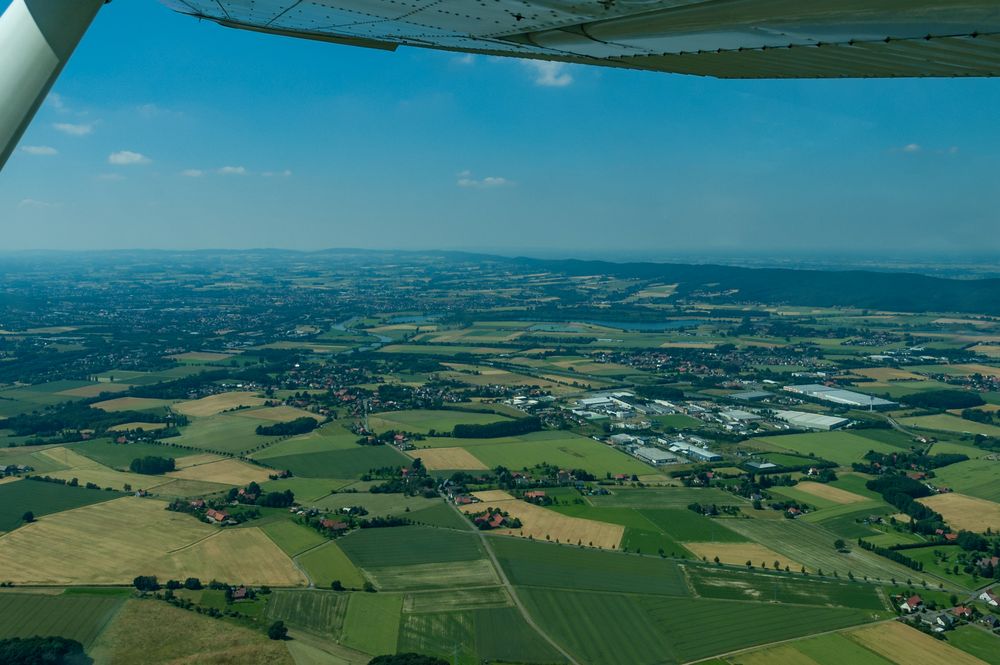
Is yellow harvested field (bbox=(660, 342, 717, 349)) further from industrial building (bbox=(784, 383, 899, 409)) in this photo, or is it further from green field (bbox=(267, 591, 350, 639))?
green field (bbox=(267, 591, 350, 639))

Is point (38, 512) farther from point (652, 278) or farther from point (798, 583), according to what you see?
point (652, 278)

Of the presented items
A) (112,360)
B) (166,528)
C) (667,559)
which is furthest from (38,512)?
(112,360)

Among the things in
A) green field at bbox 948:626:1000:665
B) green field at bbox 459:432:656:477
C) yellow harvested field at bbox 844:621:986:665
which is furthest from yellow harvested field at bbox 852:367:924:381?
yellow harvested field at bbox 844:621:986:665

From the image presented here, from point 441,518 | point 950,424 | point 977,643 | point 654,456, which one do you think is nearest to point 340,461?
point 441,518

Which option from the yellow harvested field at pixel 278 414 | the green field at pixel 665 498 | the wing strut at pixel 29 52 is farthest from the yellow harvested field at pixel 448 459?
the wing strut at pixel 29 52

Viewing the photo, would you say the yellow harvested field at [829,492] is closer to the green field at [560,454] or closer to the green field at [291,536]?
the green field at [560,454]
